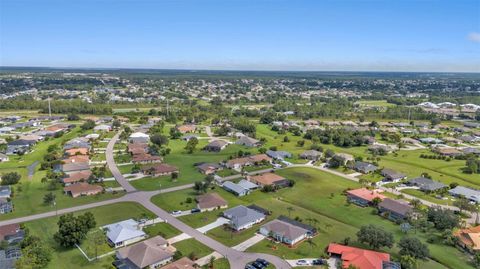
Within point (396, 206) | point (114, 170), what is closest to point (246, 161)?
point (114, 170)

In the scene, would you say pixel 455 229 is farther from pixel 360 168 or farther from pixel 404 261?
pixel 360 168

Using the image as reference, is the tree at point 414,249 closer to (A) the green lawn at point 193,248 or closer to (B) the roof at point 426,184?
(A) the green lawn at point 193,248

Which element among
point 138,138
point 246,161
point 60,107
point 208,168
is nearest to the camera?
point 208,168

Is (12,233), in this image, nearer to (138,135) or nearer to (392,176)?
(138,135)

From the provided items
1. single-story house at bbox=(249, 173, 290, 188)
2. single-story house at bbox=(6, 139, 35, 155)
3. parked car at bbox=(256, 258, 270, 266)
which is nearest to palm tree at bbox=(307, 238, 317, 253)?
parked car at bbox=(256, 258, 270, 266)

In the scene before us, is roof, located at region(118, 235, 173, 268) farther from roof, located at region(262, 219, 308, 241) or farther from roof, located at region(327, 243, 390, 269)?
roof, located at region(327, 243, 390, 269)
